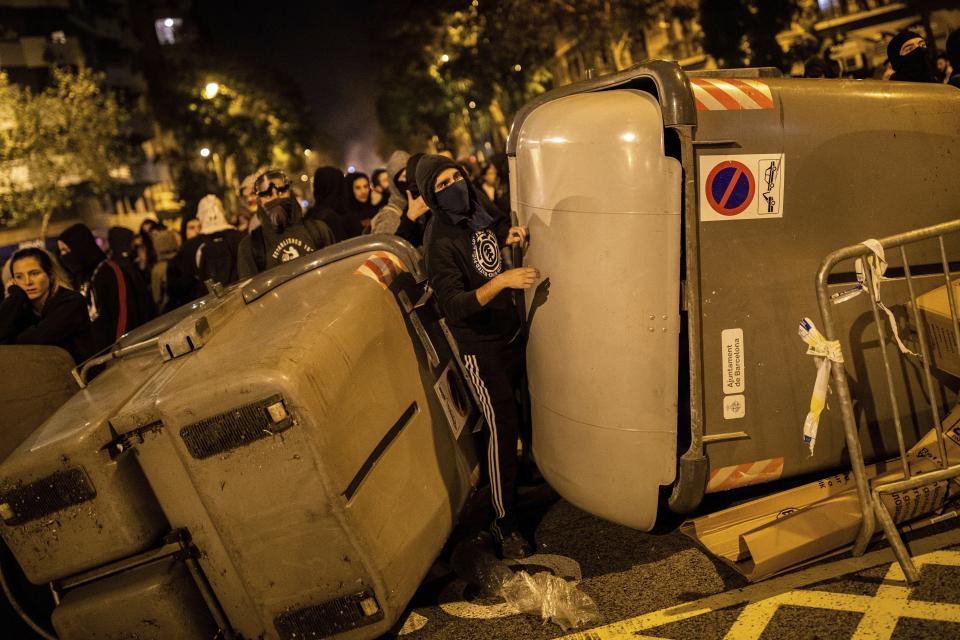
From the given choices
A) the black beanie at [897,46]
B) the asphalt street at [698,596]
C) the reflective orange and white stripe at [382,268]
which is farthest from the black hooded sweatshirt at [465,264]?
the black beanie at [897,46]

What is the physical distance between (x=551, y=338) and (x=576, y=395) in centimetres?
29

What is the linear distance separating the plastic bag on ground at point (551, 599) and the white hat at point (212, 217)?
15.4ft

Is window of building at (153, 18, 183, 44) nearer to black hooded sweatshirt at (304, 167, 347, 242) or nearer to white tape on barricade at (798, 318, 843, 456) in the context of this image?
black hooded sweatshirt at (304, 167, 347, 242)

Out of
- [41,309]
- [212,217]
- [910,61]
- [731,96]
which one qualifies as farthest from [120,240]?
[910,61]

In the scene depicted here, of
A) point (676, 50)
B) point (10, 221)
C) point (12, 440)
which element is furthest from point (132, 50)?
point (12, 440)

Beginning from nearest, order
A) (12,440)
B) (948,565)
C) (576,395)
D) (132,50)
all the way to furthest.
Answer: (948,565), (576,395), (12,440), (132,50)

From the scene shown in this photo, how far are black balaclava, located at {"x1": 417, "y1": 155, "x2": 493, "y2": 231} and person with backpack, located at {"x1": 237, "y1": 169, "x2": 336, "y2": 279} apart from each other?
1759mm

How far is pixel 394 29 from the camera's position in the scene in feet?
128

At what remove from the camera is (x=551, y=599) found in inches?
139

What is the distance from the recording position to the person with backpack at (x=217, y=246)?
279 inches

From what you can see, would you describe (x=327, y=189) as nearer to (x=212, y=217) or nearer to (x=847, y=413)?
(x=212, y=217)

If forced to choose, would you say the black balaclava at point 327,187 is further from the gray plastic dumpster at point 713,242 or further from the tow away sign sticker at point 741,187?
the tow away sign sticker at point 741,187

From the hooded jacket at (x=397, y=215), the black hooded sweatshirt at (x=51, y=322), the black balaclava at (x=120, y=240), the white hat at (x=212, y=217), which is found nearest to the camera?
the black hooded sweatshirt at (x=51, y=322)

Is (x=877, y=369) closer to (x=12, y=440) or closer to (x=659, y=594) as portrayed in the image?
(x=659, y=594)
